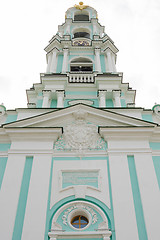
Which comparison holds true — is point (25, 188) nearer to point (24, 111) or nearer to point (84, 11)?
point (24, 111)

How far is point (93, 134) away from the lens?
13.0m

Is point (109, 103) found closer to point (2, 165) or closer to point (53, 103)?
point (53, 103)

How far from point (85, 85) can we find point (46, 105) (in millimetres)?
3055

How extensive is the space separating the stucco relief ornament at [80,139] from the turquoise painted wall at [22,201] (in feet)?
4.90

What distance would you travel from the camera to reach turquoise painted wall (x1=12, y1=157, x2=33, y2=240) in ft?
31.6

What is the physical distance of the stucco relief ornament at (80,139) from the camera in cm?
1248

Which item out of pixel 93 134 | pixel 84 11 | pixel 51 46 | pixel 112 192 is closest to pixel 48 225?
pixel 112 192

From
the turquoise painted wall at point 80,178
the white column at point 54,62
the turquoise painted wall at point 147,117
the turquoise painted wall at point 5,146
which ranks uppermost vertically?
the white column at point 54,62

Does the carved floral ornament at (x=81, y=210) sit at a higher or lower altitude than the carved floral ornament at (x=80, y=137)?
lower

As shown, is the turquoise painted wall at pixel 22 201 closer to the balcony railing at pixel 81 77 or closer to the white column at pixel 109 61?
the balcony railing at pixel 81 77

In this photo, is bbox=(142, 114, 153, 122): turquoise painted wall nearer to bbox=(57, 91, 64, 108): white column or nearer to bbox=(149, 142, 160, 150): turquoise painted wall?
bbox=(149, 142, 160, 150): turquoise painted wall

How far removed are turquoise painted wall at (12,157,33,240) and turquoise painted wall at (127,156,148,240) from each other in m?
3.94

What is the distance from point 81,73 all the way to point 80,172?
29.9 ft

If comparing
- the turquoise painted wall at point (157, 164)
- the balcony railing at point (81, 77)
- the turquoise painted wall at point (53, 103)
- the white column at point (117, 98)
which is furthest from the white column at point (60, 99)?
the turquoise painted wall at point (157, 164)
